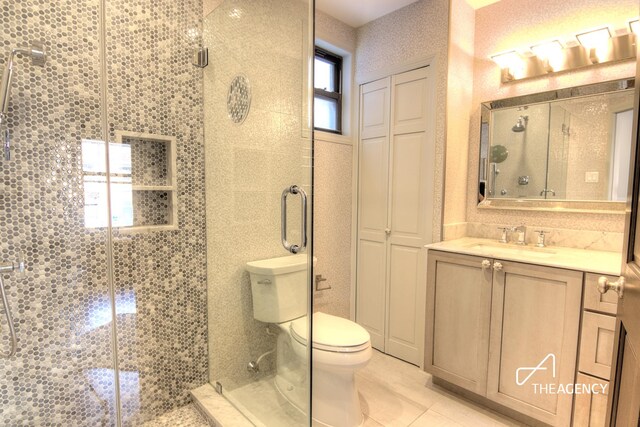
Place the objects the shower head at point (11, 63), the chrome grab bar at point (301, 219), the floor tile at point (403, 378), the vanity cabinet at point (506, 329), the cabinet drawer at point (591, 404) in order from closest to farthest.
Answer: the shower head at point (11, 63)
the chrome grab bar at point (301, 219)
the cabinet drawer at point (591, 404)
the vanity cabinet at point (506, 329)
the floor tile at point (403, 378)

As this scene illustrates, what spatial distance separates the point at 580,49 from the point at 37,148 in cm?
290

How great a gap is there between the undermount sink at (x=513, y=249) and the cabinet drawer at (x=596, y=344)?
0.41m

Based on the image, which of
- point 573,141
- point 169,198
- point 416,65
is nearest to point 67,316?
point 169,198

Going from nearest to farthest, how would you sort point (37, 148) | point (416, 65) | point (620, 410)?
point (620, 410) < point (37, 148) < point (416, 65)

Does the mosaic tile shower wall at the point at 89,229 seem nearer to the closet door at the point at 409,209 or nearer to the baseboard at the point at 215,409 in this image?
the baseboard at the point at 215,409

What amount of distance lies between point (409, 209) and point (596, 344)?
1271 millimetres

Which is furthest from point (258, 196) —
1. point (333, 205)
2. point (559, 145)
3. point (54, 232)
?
point (559, 145)

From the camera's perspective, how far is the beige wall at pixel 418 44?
2.16 metres

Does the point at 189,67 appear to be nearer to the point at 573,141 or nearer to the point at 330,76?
the point at 330,76

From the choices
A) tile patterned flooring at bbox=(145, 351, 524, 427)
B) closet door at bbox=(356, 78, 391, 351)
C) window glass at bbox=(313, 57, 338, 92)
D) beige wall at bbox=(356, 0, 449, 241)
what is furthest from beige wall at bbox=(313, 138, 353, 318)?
beige wall at bbox=(356, 0, 449, 241)

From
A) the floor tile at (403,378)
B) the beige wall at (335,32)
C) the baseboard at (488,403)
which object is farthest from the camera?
the beige wall at (335,32)

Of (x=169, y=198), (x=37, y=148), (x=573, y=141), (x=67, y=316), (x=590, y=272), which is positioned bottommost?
(x=67, y=316)

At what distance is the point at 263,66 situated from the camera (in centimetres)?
152

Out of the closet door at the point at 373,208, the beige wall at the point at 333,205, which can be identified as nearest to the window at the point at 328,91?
the beige wall at the point at 333,205
